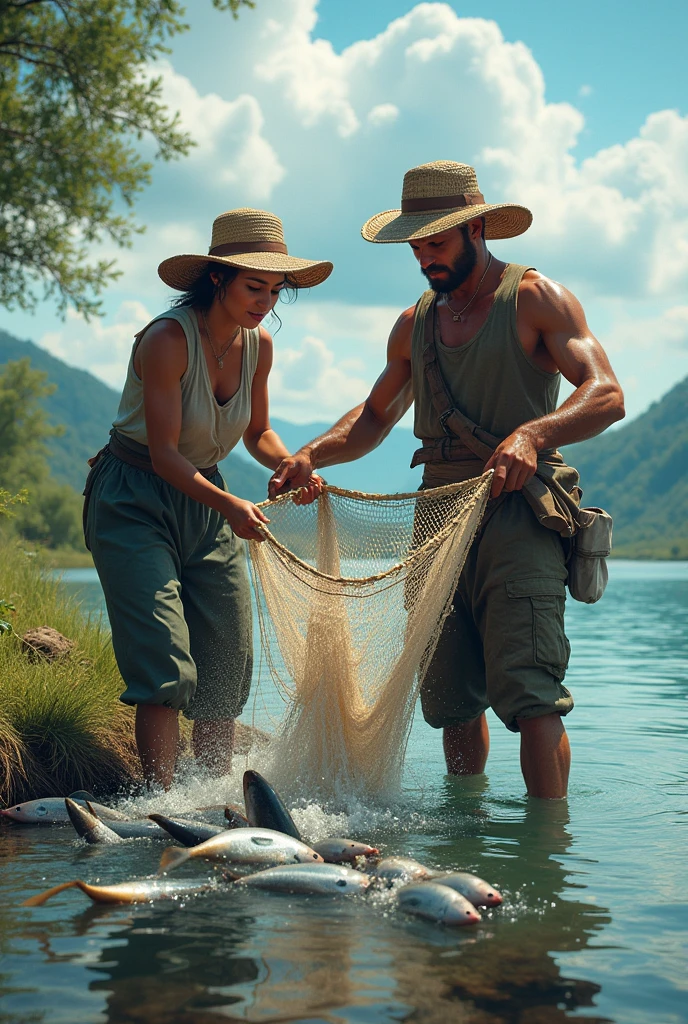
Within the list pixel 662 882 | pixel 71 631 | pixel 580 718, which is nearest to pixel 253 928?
pixel 662 882

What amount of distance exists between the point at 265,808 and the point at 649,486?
183948mm

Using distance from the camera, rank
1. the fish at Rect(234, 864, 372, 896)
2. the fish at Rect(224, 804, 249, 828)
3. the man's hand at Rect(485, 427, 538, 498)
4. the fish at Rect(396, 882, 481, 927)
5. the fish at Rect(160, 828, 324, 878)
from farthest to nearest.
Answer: the man's hand at Rect(485, 427, 538, 498) < the fish at Rect(224, 804, 249, 828) < the fish at Rect(160, 828, 324, 878) < the fish at Rect(234, 864, 372, 896) < the fish at Rect(396, 882, 481, 927)

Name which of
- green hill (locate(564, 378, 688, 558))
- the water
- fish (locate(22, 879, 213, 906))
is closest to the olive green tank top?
the water

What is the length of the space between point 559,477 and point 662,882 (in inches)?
68.4

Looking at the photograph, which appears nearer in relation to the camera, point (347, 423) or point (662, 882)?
point (662, 882)

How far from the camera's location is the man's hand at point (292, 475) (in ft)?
17.4

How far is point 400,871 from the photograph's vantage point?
3672mm

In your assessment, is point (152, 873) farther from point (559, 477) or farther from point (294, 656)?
point (559, 477)

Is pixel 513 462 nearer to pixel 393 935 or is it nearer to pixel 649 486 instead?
pixel 393 935

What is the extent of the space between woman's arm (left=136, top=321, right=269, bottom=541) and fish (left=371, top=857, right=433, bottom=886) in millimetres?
1635

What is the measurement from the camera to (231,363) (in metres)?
5.16

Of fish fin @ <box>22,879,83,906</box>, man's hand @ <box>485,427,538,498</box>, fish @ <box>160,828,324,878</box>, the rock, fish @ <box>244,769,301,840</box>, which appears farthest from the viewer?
the rock

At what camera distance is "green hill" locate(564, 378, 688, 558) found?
161 metres

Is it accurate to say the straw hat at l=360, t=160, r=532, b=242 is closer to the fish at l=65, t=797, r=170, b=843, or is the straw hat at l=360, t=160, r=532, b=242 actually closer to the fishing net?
the fishing net
